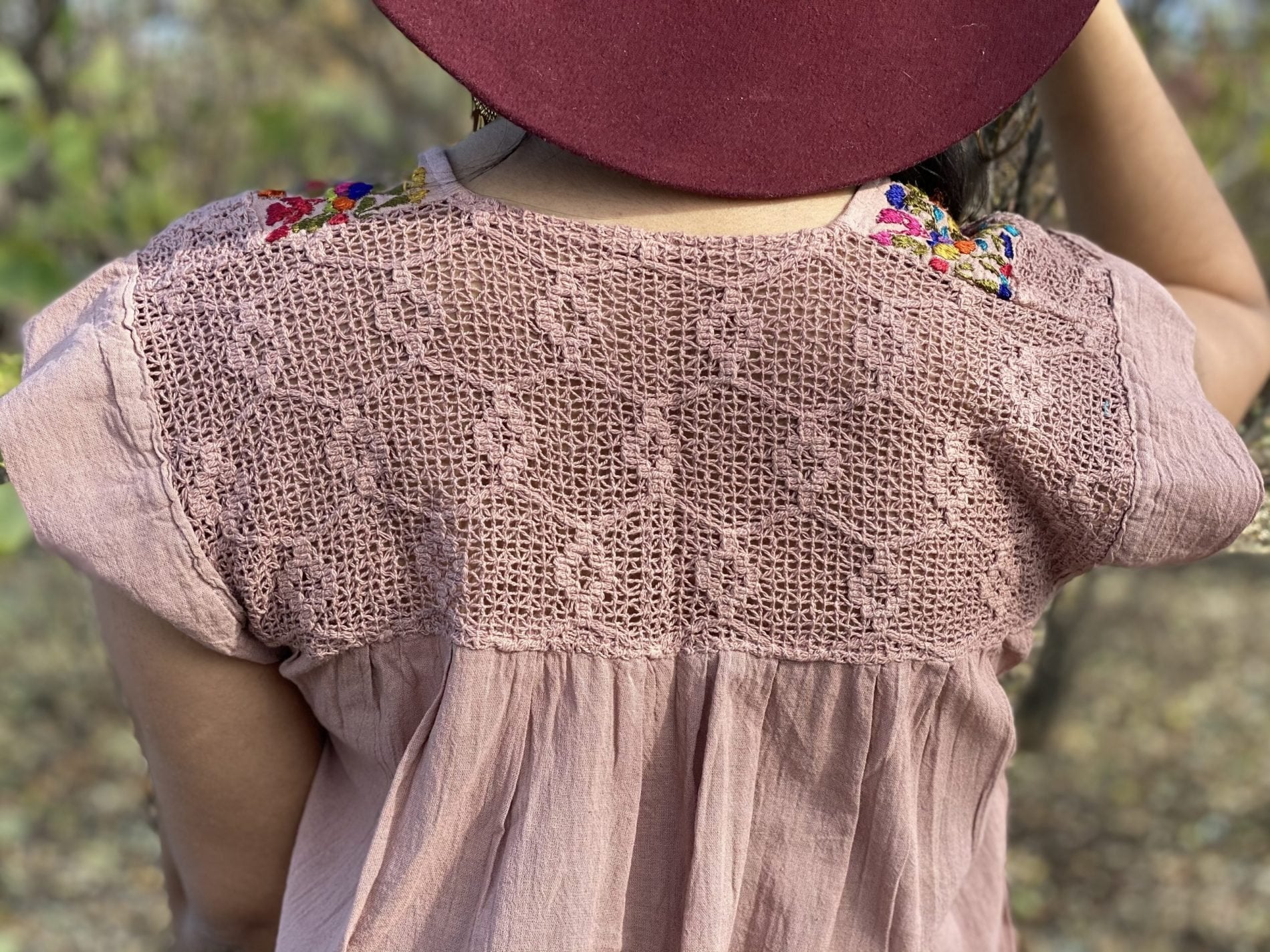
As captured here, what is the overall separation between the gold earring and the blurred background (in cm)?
99

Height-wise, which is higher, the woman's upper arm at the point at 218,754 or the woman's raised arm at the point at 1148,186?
the woman's raised arm at the point at 1148,186

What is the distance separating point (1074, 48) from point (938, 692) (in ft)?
1.99

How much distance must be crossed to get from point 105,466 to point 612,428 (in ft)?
1.20

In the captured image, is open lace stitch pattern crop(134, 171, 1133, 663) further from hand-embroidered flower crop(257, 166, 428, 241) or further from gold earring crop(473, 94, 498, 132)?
gold earring crop(473, 94, 498, 132)

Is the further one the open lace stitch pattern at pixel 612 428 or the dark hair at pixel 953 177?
the dark hair at pixel 953 177

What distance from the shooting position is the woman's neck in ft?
2.66

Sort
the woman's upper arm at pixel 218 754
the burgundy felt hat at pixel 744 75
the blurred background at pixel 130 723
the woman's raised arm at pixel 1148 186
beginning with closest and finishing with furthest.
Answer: the burgundy felt hat at pixel 744 75
the woman's upper arm at pixel 218 754
the woman's raised arm at pixel 1148 186
the blurred background at pixel 130 723

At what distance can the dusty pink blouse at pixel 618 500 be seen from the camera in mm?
812

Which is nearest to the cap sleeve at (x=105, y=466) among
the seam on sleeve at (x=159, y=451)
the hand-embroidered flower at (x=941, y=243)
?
the seam on sleeve at (x=159, y=451)

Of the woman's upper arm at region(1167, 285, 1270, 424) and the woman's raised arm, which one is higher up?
the woman's raised arm

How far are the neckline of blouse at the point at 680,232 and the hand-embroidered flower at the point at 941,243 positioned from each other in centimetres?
2

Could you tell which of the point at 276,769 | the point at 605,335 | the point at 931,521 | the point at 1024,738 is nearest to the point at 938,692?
the point at 931,521

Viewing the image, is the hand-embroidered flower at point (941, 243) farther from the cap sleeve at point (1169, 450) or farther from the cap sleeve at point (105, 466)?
the cap sleeve at point (105, 466)

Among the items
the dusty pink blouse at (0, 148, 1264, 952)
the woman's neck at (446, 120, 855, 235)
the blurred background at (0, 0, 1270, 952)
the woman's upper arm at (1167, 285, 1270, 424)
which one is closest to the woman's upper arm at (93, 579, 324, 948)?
the dusty pink blouse at (0, 148, 1264, 952)
